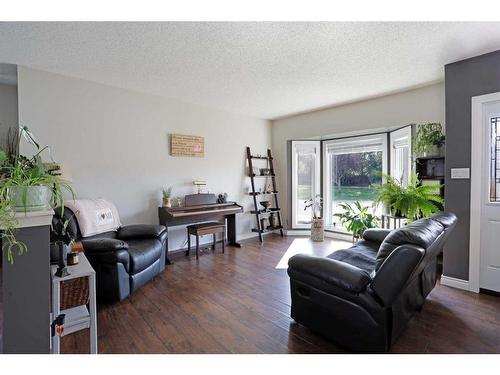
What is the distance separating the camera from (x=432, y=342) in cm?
187

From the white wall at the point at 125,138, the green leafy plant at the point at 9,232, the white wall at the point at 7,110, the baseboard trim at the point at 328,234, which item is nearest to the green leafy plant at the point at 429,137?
the baseboard trim at the point at 328,234

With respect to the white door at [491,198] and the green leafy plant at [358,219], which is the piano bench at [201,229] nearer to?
the green leafy plant at [358,219]

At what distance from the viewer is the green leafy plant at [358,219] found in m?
4.18

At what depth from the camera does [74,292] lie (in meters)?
1.69

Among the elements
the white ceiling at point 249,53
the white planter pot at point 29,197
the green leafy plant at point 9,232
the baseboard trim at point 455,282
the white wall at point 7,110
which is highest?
the white ceiling at point 249,53

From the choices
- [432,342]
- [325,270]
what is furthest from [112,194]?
[432,342]

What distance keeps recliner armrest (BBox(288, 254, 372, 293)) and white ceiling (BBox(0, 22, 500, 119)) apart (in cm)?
188

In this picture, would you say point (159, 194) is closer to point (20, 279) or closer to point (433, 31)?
point (20, 279)

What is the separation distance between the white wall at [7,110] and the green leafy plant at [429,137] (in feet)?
16.6

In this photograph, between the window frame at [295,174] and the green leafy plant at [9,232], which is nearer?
the green leafy plant at [9,232]

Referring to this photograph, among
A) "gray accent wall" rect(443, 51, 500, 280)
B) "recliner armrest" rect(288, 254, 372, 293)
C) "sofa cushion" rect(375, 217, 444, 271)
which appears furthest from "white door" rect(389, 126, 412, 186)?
"recliner armrest" rect(288, 254, 372, 293)

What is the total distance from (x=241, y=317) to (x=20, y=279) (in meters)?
1.58

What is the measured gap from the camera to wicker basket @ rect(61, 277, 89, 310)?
5.43 feet

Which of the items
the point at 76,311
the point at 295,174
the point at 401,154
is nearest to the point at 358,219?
the point at 401,154
